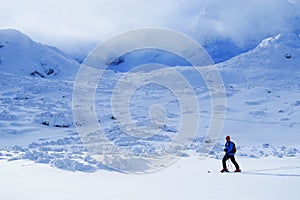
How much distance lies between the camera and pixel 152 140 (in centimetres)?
2095

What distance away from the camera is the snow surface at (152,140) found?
812 centimetres

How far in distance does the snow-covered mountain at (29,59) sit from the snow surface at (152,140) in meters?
0.27

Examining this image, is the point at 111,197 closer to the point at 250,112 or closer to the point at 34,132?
the point at 34,132

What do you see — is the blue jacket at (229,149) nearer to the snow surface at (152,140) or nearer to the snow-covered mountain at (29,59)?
the snow surface at (152,140)

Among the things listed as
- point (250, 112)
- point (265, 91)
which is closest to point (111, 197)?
point (250, 112)

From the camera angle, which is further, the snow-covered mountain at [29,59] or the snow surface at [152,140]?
the snow-covered mountain at [29,59]

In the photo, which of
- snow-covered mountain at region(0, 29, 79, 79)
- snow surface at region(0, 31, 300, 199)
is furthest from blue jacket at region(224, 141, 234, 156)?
snow-covered mountain at region(0, 29, 79, 79)

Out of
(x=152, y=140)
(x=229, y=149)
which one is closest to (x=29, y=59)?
(x=152, y=140)

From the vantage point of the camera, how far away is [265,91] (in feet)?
128

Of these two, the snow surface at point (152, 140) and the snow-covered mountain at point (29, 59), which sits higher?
the snow-covered mountain at point (29, 59)

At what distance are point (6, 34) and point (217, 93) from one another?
37270 mm

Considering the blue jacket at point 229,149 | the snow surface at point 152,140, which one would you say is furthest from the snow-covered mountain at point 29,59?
the blue jacket at point 229,149

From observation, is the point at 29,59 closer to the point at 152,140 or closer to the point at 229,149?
the point at 152,140

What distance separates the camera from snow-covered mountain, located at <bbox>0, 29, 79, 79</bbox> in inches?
2104
